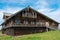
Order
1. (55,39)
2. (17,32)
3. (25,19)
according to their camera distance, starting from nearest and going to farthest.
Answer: (55,39), (17,32), (25,19)

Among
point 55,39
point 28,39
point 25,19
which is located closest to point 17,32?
point 25,19

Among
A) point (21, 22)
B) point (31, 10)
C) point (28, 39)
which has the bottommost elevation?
point (28, 39)

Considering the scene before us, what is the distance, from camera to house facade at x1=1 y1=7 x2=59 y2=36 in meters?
44.9

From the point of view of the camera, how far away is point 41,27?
48625 mm

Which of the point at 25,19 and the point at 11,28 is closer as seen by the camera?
the point at 11,28

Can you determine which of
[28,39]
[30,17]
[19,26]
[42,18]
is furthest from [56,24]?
[28,39]

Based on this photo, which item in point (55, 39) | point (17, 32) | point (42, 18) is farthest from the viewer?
point (42, 18)

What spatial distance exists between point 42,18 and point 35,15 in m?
2.92

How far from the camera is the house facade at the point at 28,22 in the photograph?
44916mm

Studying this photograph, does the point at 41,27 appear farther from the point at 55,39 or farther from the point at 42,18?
the point at 55,39

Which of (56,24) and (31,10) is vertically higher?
(31,10)

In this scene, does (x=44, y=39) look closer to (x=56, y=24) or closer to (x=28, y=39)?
(x=28, y=39)

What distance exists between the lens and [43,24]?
49469 millimetres

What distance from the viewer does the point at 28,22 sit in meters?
48.3
